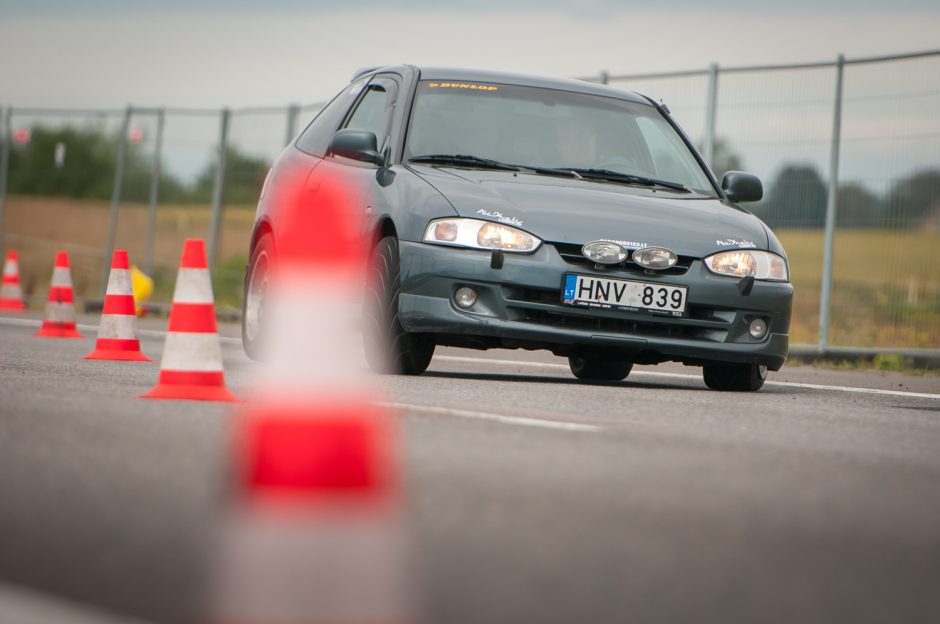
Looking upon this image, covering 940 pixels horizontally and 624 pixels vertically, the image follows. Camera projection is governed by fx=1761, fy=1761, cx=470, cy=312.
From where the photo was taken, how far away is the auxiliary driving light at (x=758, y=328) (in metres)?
9.41

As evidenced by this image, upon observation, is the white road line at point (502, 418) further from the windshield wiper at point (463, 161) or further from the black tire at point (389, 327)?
the windshield wiper at point (463, 161)

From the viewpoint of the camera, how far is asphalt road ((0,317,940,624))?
11.3 ft

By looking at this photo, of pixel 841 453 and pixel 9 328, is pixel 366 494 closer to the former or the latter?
pixel 841 453

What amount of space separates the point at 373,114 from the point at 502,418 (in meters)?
4.04

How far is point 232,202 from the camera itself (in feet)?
73.9

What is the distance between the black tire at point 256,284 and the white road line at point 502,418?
140 inches

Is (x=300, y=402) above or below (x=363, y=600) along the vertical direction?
above

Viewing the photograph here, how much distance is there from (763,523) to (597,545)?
2.01 feet

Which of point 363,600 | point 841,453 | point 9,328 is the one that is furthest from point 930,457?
point 9,328

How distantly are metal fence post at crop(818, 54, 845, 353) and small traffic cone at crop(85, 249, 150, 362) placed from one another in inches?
259

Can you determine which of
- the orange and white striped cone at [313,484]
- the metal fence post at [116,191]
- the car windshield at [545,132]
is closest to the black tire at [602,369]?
the car windshield at [545,132]

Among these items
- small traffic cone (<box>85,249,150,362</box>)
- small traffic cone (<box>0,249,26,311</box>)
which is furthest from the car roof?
small traffic cone (<box>0,249,26,311</box>)

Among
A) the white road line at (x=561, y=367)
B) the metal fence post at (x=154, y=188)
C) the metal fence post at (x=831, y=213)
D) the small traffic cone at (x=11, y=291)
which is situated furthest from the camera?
the metal fence post at (x=154, y=188)

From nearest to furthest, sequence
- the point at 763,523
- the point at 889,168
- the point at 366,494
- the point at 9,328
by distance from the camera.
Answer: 1. the point at 366,494
2. the point at 763,523
3. the point at 889,168
4. the point at 9,328
